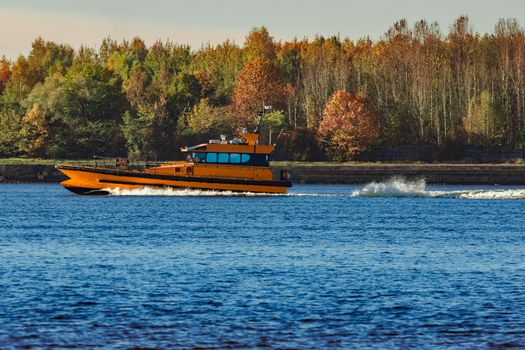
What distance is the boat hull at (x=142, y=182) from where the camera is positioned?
83062mm

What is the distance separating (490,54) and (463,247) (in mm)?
109925

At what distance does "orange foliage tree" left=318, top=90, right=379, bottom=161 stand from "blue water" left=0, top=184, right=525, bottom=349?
65.0 meters

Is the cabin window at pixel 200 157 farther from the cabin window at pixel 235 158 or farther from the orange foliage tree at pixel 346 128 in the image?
the orange foliage tree at pixel 346 128

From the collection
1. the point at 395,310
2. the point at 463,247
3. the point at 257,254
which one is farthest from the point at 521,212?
the point at 395,310

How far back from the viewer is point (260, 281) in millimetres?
36031

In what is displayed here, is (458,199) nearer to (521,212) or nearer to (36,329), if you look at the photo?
(521,212)

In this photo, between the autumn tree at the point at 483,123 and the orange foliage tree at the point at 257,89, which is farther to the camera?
the orange foliage tree at the point at 257,89

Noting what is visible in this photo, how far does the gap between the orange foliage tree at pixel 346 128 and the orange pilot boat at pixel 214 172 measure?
51.8 m

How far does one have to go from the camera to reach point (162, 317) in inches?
1135

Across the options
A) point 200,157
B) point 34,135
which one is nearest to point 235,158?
point 200,157

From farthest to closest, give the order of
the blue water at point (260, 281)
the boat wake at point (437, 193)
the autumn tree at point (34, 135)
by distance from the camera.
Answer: the autumn tree at point (34, 135) < the boat wake at point (437, 193) < the blue water at point (260, 281)

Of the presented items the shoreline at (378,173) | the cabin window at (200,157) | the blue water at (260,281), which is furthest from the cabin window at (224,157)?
the shoreline at (378,173)

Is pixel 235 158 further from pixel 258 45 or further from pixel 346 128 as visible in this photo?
pixel 258 45

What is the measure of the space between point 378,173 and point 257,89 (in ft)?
100
